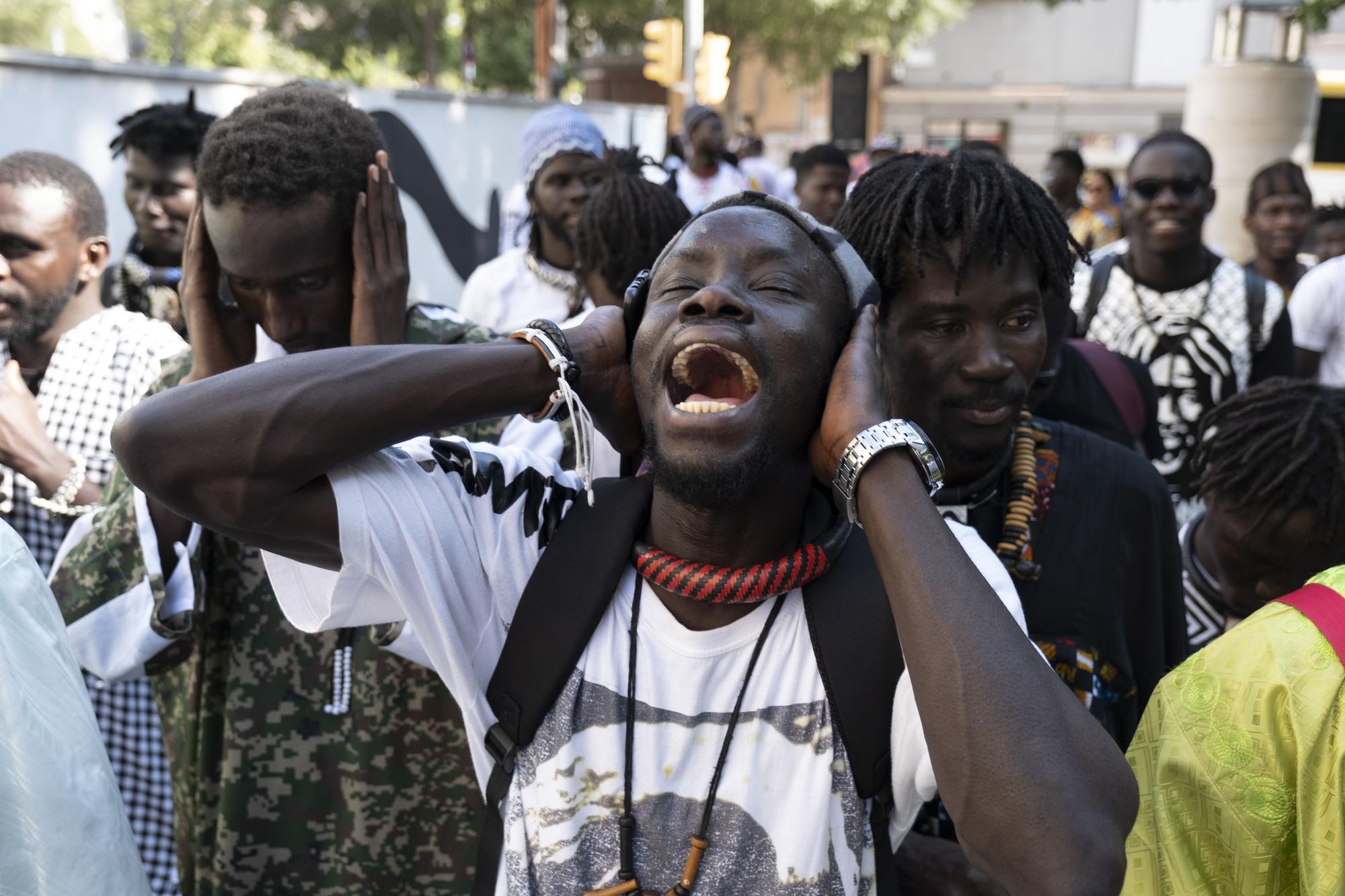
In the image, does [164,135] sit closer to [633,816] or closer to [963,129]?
[633,816]

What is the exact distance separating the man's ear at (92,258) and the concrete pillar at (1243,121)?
10.0 metres

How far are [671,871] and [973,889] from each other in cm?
48

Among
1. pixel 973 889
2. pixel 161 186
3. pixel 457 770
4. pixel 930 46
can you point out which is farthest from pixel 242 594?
pixel 930 46

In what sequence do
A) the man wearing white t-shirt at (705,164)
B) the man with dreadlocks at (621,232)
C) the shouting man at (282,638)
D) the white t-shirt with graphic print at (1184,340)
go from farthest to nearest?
the man wearing white t-shirt at (705,164), the white t-shirt with graphic print at (1184,340), the man with dreadlocks at (621,232), the shouting man at (282,638)

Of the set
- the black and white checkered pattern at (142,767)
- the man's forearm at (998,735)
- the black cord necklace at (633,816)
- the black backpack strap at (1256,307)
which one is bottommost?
the black and white checkered pattern at (142,767)

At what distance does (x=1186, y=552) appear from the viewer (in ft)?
8.63

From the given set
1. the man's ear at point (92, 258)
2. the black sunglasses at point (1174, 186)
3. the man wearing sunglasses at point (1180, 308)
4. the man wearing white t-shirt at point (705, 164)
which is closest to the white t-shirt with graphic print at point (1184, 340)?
the man wearing sunglasses at point (1180, 308)

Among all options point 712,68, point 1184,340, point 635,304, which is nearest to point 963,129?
point 712,68

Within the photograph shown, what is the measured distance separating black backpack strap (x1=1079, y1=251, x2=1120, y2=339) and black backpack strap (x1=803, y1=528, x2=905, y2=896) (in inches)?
127

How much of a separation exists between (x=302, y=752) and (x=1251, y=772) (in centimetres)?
193

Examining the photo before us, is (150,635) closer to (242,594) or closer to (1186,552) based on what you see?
(242,594)

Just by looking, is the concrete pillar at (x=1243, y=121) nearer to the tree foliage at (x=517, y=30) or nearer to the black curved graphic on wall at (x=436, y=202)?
the black curved graphic on wall at (x=436, y=202)

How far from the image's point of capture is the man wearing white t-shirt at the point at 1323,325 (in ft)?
17.3

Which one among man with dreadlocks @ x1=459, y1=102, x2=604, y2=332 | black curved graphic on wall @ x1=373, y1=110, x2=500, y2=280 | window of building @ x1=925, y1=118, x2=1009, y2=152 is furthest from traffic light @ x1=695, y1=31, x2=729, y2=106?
window of building @ x1=925, y1=118, x2=1009, y2=152
